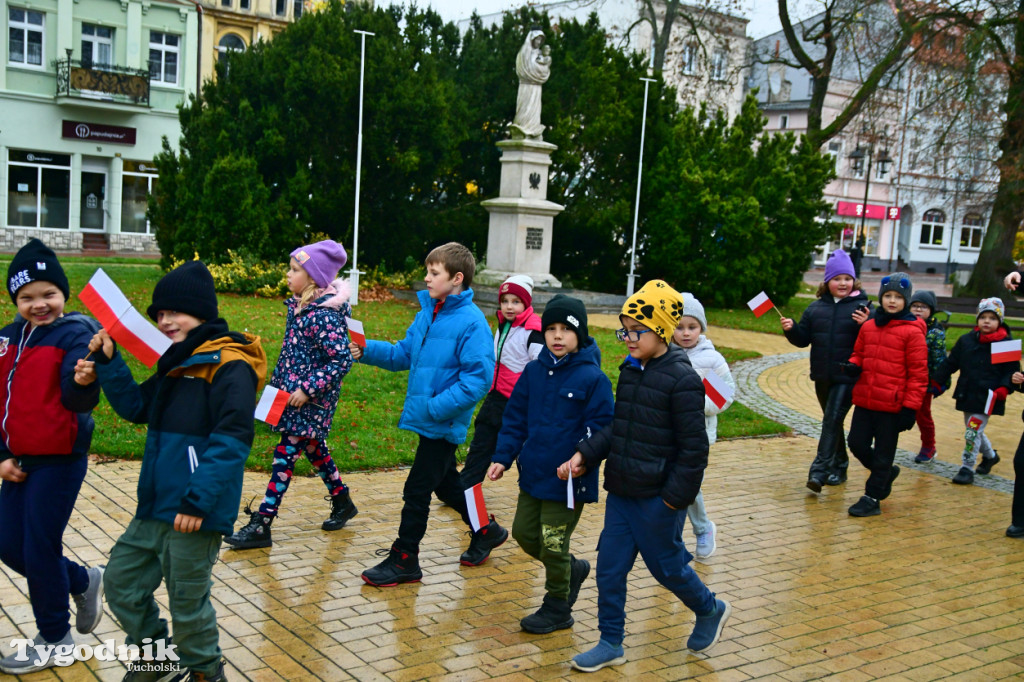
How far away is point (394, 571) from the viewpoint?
17.7 ft

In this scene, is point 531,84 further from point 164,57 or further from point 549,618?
point 164,57

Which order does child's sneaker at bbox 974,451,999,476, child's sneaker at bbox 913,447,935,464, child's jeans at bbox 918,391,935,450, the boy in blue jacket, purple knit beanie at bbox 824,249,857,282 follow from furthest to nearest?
child's sneaker at bbox 913,447,935,464
child's jeans at bbox 918,391,935,450
child's sneaker at bbox 974,451,999,476
purple knit beanie at bbox 824,249,857,282
the boy in blue jacket

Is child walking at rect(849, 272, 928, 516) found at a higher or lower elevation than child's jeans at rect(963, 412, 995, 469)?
higher

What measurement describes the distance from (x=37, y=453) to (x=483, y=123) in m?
21.6

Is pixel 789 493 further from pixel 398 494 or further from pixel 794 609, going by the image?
pixel 398 494

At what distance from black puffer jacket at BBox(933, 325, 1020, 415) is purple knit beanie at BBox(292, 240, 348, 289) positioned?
6.26m

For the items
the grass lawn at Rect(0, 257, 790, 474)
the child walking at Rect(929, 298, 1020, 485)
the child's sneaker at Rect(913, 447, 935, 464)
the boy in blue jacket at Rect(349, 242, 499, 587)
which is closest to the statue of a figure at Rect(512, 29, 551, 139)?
the grass lawn at Rect(0, 257, 790, 474)

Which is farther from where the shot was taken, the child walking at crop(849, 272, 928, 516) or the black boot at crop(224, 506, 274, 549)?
the child walking at crop(849, 272, 928, 516)

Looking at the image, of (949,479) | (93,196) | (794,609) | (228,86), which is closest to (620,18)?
(93,196)

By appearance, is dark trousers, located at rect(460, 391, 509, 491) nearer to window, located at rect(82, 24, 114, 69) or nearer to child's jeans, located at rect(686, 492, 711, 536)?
child's jeans, located at rect(686, 492, 711, 536)

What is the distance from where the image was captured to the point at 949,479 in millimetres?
9008

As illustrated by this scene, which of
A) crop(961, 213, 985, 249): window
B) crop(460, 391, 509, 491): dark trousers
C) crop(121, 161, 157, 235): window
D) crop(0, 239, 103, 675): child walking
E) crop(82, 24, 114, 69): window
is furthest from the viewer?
crop(961, 213, 985, 249): window

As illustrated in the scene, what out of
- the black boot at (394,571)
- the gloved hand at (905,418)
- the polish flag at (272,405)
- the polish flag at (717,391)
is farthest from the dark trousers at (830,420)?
the polish flag at (272,405)

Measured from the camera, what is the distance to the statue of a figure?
21266 mm
